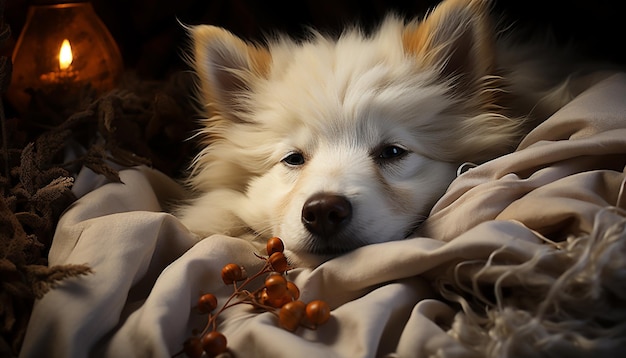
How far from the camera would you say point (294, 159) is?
1.75 metres

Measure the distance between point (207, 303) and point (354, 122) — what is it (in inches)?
24.7

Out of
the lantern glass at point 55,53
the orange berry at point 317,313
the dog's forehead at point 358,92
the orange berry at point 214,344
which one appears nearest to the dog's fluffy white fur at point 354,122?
the dog's forehead at point 358,92

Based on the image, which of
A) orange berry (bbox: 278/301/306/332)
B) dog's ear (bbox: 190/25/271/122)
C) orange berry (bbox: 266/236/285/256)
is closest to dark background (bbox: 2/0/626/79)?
dog's ear (bbox: 190/25/271/122)

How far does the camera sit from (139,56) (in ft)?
8.63

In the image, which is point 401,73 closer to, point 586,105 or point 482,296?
point 586,105

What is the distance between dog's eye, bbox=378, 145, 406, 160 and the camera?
166 centimetres

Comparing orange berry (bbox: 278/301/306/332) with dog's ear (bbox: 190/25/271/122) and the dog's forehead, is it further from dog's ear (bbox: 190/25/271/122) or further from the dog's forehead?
dog's ear (bbox: 190/25/271/122)

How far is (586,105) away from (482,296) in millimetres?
634

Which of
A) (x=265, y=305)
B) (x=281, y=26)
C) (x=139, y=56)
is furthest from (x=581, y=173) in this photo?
(x=139, y=56)

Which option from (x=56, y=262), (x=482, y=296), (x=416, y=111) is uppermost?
(x=416, y=111)

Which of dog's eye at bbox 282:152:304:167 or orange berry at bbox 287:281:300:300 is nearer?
orange berry at bbox 287:281:300:300

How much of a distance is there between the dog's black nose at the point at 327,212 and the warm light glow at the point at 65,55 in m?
1.17

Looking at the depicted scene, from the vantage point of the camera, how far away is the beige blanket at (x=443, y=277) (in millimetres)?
1084

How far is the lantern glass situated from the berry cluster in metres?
1.05
